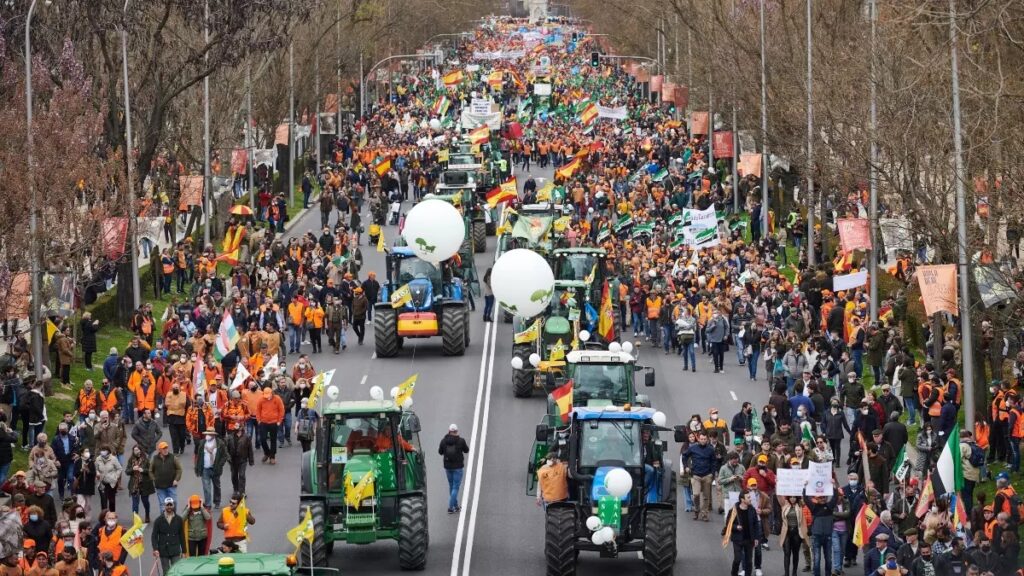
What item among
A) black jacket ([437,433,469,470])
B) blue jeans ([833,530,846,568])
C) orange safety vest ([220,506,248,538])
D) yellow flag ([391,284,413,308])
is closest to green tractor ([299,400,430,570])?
orange safety vest ([220,506,248,538])

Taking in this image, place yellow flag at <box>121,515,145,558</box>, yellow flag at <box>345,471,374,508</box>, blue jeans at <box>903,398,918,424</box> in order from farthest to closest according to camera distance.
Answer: blue jeans at <box>903,398,918,424</box>
yellow flag at <box>345,471,374,508</box>
yellow flag at <box>121,515,145,558</box>

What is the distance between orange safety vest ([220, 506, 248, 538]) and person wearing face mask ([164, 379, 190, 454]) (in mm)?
7893

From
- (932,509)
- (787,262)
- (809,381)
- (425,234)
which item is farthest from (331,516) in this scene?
(787,262)

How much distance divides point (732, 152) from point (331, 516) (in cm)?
4419

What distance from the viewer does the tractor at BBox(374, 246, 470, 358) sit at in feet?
142

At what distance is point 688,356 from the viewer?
4294cm

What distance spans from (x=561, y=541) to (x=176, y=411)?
10550 mm

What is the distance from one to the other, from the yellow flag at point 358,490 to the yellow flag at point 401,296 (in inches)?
648

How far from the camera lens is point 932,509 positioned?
26.0 meters

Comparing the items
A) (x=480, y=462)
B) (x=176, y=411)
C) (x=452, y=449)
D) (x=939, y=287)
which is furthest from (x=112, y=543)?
(x=939, y=287)

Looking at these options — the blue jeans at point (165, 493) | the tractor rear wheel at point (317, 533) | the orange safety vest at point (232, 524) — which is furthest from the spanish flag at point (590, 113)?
the orange safety vest at point (232, 524)

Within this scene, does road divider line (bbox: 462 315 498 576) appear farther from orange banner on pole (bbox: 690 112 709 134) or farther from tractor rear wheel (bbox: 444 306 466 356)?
orange banner on pole (bbox: 690 112 709 134)

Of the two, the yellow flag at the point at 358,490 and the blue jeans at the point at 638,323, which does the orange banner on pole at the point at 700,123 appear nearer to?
the blue jeans at the point at 638,323

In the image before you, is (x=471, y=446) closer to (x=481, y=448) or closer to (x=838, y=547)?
(x=481, y=448)
